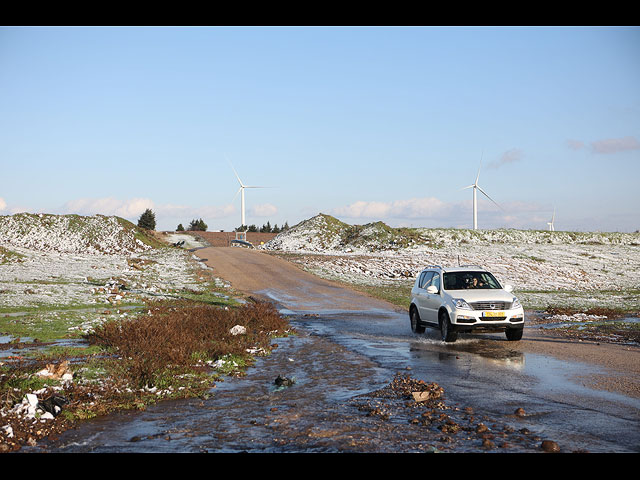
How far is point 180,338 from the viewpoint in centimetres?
1391

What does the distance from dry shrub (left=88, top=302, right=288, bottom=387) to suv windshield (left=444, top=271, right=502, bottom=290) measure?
5.12 meters

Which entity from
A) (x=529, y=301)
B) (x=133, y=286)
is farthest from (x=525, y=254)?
(x=133, y=286)

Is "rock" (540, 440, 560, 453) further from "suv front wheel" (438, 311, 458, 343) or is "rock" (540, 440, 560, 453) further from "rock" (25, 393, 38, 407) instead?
"suv front wheel" (438, 311, 458, 343)

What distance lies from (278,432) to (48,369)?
505 cm

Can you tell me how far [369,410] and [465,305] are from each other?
782 centimetres

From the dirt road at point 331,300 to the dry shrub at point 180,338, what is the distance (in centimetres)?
677

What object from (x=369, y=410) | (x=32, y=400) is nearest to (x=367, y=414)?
(x=369, y=410)

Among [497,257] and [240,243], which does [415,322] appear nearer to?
[497,257]

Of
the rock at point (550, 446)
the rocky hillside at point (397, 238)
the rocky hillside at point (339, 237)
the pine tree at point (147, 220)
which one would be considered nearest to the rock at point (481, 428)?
the rock at point (550, 446)

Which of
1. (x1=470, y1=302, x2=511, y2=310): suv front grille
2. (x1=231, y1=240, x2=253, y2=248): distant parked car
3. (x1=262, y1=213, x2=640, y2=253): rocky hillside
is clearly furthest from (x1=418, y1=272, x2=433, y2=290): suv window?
(x1=231, y1=240, x2=253, y2=248): distant parked car

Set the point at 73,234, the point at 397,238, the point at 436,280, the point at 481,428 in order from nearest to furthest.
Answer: the point at 481,428 < the point at 436,280 < the point at 397,238 < the point at 73,234

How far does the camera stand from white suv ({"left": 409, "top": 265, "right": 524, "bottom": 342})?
1590 centimetres
